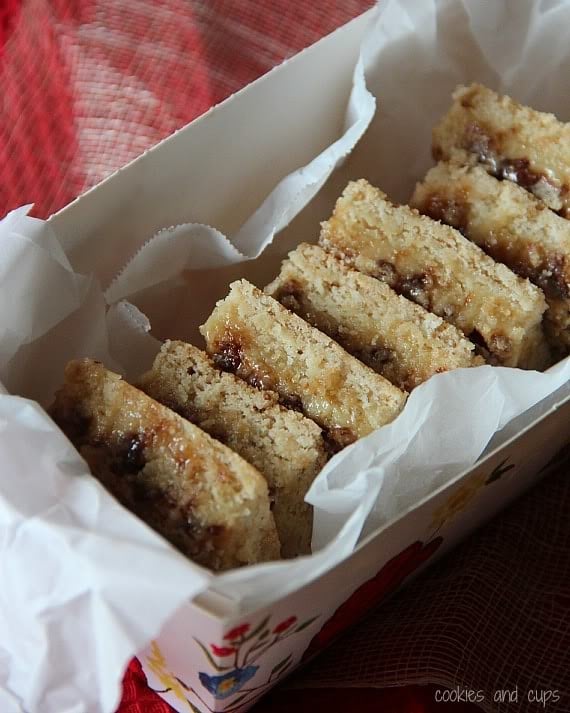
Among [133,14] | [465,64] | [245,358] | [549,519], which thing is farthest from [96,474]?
[133,14]

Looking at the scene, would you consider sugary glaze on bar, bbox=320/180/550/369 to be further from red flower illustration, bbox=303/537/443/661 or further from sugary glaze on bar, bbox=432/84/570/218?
red flower illustration, bbox=303/537/443/661

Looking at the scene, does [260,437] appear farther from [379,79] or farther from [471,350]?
[379,79]

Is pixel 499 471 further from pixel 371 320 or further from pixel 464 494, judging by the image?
pixel 371 320

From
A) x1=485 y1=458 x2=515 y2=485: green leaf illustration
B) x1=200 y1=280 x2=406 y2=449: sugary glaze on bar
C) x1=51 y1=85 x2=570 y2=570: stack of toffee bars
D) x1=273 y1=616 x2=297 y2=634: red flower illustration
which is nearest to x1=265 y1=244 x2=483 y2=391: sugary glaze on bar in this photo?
x1=51 y1=85 x2=570 y2=570: stack of toffee bars

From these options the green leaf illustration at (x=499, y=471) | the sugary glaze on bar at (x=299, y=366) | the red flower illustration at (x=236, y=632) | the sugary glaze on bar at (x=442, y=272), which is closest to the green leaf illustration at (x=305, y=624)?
the red flower illustration at (x=236, y=632)

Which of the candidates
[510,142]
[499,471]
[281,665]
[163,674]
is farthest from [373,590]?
[510,142]
